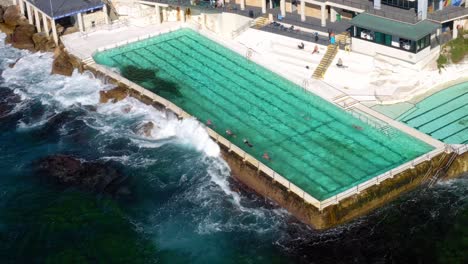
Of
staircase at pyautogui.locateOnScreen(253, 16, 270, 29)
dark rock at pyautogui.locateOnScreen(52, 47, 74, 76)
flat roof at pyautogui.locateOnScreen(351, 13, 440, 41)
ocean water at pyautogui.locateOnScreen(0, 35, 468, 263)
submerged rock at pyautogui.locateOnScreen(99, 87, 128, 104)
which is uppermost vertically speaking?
flat roof at pyautogui.locateOnScreen(351, 13, 440, 41)

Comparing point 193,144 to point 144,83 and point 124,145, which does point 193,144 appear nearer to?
point 124,145

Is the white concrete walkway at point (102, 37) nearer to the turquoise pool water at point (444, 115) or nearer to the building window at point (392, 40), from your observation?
the building window at point (392, 40)

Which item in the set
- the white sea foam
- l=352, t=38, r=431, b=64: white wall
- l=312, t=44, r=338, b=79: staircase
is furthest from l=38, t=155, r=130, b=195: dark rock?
l=352, t=38, r=431, b=64: white wall

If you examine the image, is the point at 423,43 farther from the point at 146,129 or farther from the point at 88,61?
the point at 88,61

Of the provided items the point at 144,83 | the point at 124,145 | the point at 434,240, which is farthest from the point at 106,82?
the point at 434,240

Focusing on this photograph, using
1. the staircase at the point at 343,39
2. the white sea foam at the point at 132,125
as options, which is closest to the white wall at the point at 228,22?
the staircase at the point at 343,39

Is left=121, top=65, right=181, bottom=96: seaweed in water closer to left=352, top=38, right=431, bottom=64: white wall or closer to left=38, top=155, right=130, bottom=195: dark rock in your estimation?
left=38, top=155, right=130, bottom=195: dark rock

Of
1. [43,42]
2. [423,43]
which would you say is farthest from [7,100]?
[423,43]
